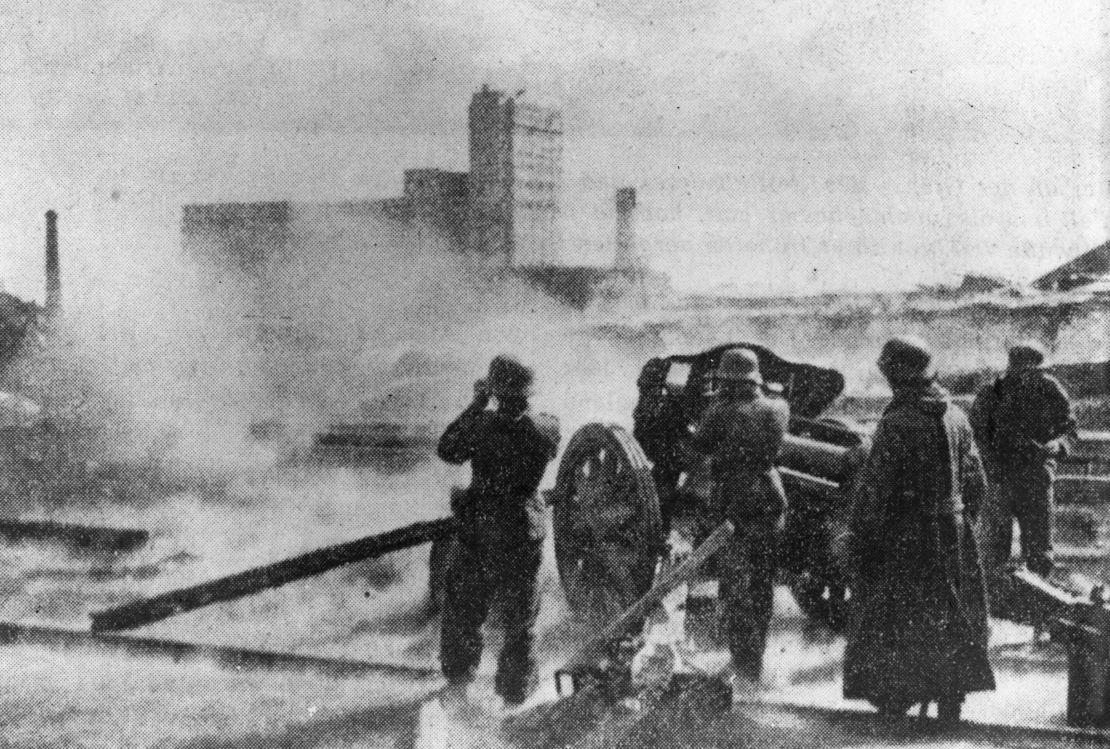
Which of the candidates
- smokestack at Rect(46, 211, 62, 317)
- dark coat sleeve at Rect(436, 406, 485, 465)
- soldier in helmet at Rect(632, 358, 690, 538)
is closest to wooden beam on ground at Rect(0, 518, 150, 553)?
soldier in helmet at Rect(632, 358, 690, 538)

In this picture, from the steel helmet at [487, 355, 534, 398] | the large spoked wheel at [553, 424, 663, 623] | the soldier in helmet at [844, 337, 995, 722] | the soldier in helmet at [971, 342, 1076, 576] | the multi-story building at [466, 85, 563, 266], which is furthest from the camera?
the multi-story building at [466, 85, 563, 266]

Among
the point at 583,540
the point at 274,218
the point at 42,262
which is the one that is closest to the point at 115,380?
the point at 42,262

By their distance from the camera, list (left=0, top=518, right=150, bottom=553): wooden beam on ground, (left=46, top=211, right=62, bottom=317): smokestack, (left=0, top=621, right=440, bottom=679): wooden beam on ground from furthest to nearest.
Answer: (left=46, top=211, right=62, bottom=317): smokestack < (left=0, top=518, right=150, bottom=553): wooden beam on ground < (left=0, top=621, right=440, bottom=679): wooden beam on ground

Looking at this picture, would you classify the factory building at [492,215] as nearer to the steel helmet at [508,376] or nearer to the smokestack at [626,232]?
the smokestack at [626,232]

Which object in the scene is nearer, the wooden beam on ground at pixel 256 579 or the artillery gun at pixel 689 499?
the wooden beam on ground at pixel 256 579

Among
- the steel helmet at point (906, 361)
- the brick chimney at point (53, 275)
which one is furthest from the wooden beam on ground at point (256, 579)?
the brick chimney at point (53, 275)

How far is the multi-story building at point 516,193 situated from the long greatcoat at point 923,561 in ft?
87.9

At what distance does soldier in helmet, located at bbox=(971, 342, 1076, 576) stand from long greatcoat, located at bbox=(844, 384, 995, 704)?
289cm

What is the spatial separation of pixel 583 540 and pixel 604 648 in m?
1.99

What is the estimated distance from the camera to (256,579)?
535cm

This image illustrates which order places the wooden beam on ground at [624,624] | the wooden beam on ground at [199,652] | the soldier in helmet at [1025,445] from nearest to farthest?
the wooden beam on ground at [624,624], the wooden beam on ground at [199,652], the soldier in helmet at [1025,445]

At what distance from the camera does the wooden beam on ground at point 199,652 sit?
17.6ft

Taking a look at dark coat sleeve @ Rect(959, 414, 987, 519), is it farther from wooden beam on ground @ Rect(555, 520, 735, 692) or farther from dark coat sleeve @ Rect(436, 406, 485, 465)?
dark coat sleeve @ Rect(436, 406, 485, 465)

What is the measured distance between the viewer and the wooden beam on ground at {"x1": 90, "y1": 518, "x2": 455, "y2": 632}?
17.2 ft
